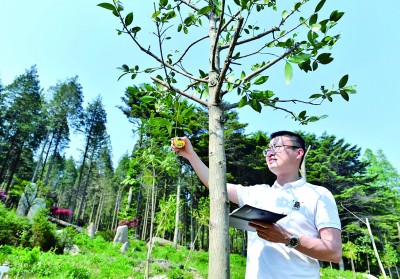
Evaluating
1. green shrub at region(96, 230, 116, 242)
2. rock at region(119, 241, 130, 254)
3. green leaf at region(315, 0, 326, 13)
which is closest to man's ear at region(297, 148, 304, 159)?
green leaf at region(315, 0, 326, 13)

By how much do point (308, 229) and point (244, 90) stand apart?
769mm

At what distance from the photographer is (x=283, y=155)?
1.53 meters

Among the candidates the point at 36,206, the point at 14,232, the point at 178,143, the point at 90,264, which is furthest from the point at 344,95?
the point at 36,206

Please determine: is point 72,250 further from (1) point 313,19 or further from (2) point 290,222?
(1) point 313,19

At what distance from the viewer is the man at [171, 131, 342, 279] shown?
1.11 meters

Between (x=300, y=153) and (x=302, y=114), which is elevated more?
(x=302, y=114)

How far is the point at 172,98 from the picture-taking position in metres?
1.50

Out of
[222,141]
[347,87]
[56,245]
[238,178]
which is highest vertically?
[238,178]

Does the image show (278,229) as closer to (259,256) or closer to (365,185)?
(259,256)

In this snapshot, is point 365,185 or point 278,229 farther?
point 365,185

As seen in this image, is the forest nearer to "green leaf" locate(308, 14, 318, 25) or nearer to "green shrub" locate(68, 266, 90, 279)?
"green shrub" locate(68, 266, 90, 279)

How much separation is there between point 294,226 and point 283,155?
0.43m

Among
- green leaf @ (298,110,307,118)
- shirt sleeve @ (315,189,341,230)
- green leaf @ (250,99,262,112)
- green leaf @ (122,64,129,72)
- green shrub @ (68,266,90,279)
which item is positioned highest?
green leaf @ (122,64,129,72)

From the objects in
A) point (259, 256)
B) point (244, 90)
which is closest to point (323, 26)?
point (244, 90)
